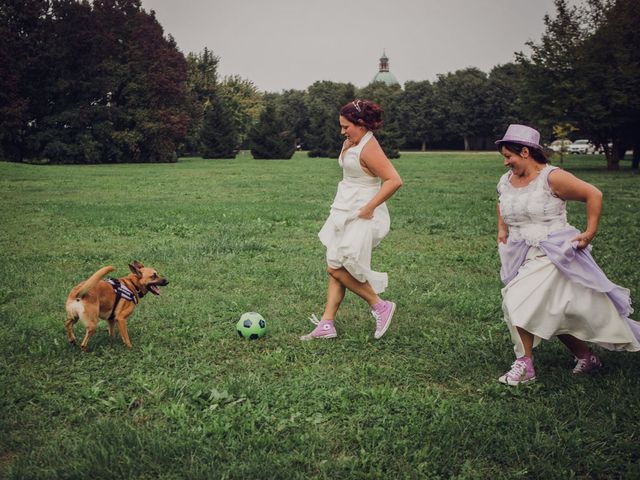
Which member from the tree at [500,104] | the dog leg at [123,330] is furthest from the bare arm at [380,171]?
the tree at [500,104]

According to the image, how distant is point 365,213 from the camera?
5309 millimetres

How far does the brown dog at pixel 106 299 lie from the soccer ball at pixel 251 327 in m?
0.87

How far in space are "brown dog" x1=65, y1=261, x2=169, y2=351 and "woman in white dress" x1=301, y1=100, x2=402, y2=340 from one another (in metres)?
1.69

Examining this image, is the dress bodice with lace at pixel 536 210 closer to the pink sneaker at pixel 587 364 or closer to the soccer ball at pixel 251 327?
the pink sneaker at pixel 587 364

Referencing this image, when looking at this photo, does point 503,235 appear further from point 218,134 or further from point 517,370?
point 218,134

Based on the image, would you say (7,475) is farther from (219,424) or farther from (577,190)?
(577,190)

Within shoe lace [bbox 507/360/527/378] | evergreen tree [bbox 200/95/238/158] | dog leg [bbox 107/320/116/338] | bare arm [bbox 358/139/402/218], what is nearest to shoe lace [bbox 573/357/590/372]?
shoe lace [bbox 507/360/527/378]

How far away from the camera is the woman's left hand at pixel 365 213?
530cm

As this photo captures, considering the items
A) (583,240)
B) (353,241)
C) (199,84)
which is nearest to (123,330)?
(353,241)

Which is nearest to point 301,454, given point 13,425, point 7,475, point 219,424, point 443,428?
point 219,424

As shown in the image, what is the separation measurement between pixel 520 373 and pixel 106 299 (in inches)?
144

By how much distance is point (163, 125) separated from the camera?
150ft

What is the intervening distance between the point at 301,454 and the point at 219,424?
2.21ft

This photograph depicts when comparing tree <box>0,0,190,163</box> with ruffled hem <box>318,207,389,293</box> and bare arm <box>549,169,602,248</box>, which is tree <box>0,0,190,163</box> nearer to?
ruffled hem <box>318,207,389,293</box>
